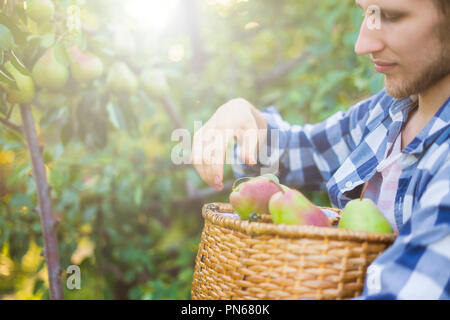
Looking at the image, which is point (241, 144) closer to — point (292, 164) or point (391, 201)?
point (292, 164)

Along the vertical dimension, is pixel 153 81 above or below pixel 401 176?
above

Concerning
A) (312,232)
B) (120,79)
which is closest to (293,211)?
(312,232)

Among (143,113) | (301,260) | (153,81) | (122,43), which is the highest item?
(122,43)

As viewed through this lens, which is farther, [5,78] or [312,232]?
[5,78]

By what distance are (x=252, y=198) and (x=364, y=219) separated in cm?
20

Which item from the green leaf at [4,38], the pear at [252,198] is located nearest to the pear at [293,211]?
the pear at [252,198]

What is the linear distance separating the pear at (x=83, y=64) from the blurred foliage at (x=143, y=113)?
30 millimetres

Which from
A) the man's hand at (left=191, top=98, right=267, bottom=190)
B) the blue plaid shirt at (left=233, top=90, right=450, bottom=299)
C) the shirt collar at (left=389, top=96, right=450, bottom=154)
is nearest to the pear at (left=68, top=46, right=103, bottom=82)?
the man's hand at (left=191, top=98, right=267, bottom=190)

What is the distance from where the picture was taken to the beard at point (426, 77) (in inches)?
29.2

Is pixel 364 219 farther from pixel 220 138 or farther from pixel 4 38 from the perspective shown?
pixel 4 38

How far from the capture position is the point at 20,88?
0.89 m

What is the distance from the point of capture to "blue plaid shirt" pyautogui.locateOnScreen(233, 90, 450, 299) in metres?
0.55
